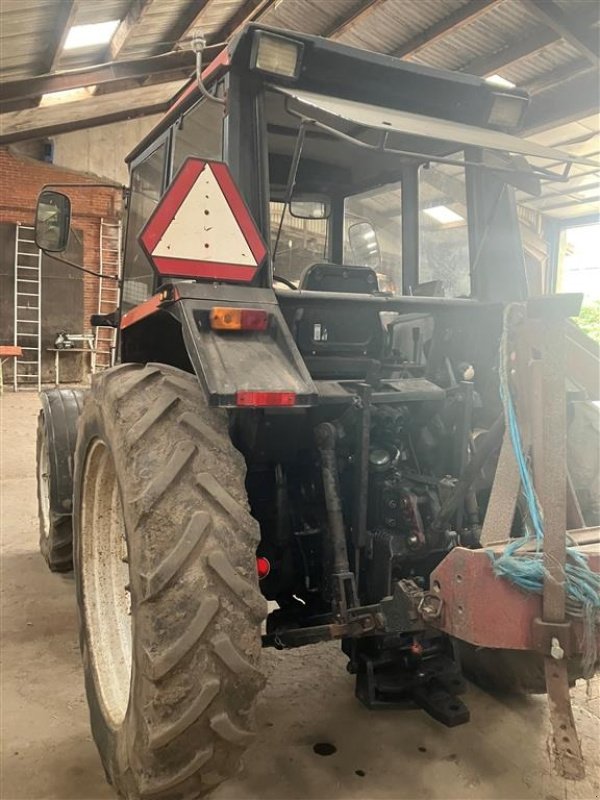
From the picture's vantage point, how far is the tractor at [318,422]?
66.9 inches

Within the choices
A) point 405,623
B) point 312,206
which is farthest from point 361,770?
point 312,206

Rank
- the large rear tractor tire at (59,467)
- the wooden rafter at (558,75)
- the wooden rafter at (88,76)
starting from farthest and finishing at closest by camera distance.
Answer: the wooden rafter at (88,76) < the wooden rafter at (558,75) < the large rear tractor tire at (59,467)

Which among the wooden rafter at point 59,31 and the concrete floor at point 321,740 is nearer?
the concrete floor at point 321,740

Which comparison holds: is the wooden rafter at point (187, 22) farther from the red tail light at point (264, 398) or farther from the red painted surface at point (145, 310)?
the red tail light at point (264, 398)

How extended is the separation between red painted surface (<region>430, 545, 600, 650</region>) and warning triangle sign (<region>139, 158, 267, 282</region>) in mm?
1116

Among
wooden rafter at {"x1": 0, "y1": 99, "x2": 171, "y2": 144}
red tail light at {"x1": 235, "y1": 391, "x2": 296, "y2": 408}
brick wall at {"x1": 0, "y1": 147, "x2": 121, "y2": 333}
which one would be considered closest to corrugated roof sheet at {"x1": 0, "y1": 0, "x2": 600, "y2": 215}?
wooden rafter at {"x1": 0, "y1": 99, "x2": 171, "y2": 144}

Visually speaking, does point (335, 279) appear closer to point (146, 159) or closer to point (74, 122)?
point (146, 159)

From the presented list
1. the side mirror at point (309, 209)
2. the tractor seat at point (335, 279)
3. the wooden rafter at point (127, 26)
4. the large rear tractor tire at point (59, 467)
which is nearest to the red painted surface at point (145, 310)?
the tractor seat at point (335, 279)

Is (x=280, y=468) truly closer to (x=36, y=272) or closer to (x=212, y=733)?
(x=212, y=733)

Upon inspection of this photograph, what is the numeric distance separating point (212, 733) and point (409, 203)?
2381 mm

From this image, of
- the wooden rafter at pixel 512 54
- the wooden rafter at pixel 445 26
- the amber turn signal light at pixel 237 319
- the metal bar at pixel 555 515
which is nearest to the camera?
the metal bar at pixel 555 515

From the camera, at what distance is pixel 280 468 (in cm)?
249

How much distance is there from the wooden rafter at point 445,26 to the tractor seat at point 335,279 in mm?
5745

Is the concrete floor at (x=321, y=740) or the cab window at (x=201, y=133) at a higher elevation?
the cab window at (x=201, y=133)
